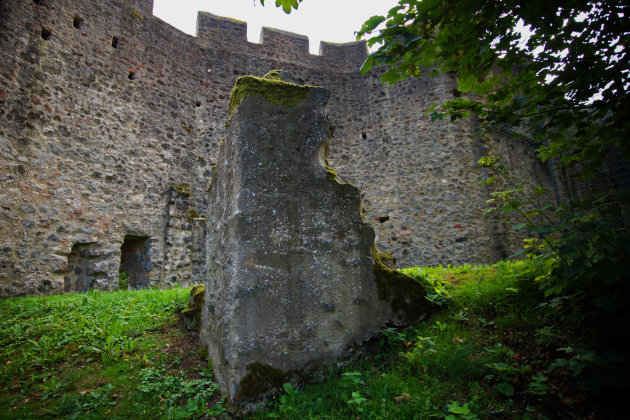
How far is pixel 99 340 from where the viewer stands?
11.9ft

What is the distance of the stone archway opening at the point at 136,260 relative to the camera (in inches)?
310

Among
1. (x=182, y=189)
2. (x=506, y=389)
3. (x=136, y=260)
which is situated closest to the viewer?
(x=506, y=389)

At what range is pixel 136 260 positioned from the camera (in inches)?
317

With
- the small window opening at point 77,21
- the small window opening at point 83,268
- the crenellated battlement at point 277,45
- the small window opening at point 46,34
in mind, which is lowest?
the small window opening at point 83,268

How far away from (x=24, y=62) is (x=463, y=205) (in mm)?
10196

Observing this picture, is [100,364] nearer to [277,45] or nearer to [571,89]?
[571,89]

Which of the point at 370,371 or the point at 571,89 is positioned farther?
the point at 370,371

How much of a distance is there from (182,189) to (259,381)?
7.04m

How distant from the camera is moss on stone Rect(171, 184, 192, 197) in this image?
8586mm

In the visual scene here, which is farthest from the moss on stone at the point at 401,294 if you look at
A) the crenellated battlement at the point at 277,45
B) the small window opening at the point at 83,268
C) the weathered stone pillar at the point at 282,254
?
the crenellated battlement at the point at 277,45

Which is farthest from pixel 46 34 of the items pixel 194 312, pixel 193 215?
pixel 194 312

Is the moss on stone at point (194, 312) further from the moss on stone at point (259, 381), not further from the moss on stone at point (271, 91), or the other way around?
the moss on stone at point (271, 91)

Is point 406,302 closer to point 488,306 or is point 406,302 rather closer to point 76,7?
point 488,306

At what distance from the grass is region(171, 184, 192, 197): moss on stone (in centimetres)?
490
